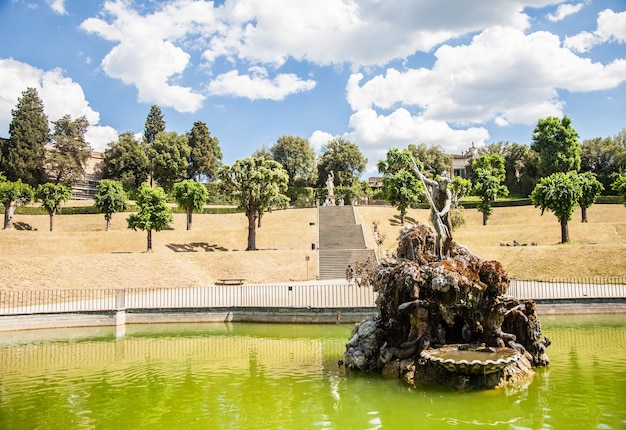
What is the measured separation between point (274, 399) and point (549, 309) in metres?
16.4

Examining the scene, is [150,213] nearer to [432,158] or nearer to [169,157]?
[169,157]

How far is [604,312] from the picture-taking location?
23.8m

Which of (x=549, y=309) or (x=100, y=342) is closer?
(x=100, y=342)

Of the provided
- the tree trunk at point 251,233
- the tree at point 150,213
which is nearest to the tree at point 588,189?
the tree trunk at point 251,233

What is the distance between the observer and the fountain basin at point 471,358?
12641mm

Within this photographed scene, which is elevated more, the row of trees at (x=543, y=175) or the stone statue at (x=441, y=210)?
the row of trees at (x=543, y=175)

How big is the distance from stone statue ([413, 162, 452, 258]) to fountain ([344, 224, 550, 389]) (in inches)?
11.2

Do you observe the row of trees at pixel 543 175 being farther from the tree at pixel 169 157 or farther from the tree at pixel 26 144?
the tree at pixel 26 144

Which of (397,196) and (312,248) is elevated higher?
(397,196)

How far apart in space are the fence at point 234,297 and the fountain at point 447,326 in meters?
9.40

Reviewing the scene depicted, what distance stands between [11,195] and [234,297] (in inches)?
1296

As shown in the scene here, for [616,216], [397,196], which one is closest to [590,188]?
[616,216]

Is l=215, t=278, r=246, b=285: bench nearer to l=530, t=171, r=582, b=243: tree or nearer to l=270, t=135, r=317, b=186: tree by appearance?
l=530, t=171, r=582, b=243: tree

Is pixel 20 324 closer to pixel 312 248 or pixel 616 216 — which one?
pixel 312 248
